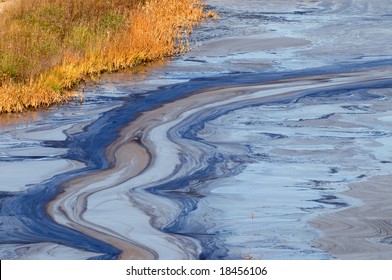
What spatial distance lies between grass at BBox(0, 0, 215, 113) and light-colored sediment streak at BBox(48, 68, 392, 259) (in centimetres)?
150

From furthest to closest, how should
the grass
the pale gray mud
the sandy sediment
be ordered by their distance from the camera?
the grass → the pale gray mud → the sandy sediment

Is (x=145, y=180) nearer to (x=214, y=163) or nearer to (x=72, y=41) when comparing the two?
(x=214, y=163)

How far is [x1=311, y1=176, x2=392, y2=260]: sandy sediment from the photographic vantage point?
21.3 feet

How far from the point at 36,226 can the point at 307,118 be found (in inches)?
166

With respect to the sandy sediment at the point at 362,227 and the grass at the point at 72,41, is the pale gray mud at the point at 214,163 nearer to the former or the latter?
the sandy sediment at the point at 362,227

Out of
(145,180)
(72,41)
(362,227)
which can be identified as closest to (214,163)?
(145,180)

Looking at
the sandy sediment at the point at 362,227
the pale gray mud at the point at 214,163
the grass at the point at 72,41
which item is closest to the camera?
the sandy sediment at the point at 362,227

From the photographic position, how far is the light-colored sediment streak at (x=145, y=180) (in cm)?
683

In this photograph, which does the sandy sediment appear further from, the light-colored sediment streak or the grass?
the grass

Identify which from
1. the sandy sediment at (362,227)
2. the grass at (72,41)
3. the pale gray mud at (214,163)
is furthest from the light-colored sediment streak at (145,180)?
the grass at (72,41)

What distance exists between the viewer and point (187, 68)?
Answer: 13.5 meters

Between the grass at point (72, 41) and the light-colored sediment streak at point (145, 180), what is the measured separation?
1.50 metres

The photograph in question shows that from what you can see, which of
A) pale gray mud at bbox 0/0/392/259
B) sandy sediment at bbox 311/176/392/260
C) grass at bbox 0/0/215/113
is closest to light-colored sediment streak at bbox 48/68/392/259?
pale gray mud at bbox 0/0/392/259

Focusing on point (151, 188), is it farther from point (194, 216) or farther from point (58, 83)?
point (58, 83)
